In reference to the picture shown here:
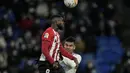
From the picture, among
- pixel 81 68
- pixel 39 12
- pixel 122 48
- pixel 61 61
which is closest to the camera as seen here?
pixel 61 61

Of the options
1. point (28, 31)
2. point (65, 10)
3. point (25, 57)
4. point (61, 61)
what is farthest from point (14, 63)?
point (61, 61)

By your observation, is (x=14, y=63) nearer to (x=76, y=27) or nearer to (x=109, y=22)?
(x=76, y=27)

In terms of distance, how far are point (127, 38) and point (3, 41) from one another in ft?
14.6

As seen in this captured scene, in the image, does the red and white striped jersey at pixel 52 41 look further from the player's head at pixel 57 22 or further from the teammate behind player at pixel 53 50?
the player's head at pixel 57 22

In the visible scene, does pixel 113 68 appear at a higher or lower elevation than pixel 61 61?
lower

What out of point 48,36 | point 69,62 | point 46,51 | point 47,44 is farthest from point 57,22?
point 69,62

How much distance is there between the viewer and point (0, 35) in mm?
18312

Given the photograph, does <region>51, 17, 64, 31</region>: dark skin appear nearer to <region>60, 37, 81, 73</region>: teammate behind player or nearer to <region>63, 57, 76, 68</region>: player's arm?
<region>60, 37, 81, 73</region>: teammate behind player

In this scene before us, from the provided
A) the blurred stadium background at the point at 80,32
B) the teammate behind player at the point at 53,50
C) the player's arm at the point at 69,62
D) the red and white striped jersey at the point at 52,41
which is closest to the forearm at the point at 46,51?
the teammate behind player at the point at 53,50

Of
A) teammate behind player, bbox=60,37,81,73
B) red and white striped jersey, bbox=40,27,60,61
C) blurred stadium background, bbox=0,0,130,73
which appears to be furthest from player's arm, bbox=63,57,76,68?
blurred stadium background, bbox=0,0,130,73

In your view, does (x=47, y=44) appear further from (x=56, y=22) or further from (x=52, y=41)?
(x=56, y=22)

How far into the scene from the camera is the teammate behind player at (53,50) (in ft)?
33.1

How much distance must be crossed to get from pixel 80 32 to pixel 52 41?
7.78 meters

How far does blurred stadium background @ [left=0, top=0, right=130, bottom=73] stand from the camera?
56.7ft
